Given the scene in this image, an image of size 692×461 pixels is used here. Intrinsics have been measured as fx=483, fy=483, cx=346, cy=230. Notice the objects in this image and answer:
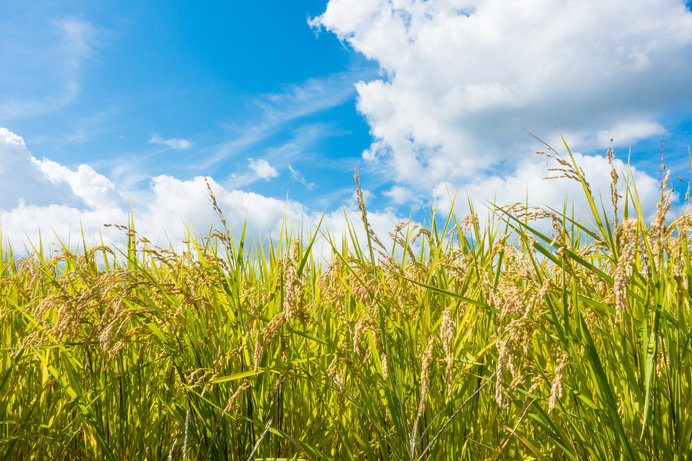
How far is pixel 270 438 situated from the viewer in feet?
7.13

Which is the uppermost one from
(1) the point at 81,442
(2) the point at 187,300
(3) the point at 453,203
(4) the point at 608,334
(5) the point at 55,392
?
(3) the point at 453,203

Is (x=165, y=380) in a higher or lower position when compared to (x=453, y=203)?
lower

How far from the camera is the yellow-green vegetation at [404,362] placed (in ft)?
5.50

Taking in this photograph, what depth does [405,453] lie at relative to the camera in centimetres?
198

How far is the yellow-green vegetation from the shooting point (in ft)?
5.50

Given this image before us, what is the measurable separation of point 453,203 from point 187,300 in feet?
5.90

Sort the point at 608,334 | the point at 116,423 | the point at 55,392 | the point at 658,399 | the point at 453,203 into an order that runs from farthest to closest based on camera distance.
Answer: the point at 453,203 < the point at 55,392 < the point at 116,423 < the point at 608,334 < the point at 658,399

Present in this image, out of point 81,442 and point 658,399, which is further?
point 81,442

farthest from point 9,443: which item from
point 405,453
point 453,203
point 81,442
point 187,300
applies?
point 453,203

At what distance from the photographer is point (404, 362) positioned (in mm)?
2152

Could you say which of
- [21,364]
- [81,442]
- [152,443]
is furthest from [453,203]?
[21,364]

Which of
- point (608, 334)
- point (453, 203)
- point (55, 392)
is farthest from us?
point (453, 203)

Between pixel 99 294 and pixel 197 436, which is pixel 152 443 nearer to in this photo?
pixel 197 436

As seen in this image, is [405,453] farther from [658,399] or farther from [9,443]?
[9,443]
